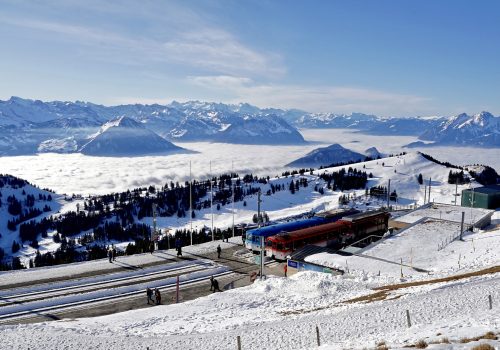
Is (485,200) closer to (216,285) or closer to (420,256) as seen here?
(420,256)

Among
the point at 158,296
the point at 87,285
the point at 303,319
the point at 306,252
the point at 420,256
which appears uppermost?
the point at 303,319

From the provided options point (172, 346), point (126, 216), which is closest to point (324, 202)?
point (126, 216)

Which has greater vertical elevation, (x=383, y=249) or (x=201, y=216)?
(x=383, y=249)

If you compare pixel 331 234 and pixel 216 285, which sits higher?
pixel 331 234

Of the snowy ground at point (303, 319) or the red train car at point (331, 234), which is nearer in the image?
the snowy ground at point (303, 319)

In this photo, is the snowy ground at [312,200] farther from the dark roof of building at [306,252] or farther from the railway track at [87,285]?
the railway track at [87,285]

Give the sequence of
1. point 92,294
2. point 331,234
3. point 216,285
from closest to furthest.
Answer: point 92,294
point 216,285
point 331,234

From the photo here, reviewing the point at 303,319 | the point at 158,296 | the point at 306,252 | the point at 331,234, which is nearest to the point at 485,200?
the point at 331,234

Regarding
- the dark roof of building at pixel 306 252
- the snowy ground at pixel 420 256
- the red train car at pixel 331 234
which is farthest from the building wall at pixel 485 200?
the dark roof of building at pixel 306 252

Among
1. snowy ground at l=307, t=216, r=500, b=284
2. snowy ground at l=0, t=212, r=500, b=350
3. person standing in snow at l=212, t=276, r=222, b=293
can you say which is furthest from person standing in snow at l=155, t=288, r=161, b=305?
snowy ground at l=307, t=216, r=500, b=284

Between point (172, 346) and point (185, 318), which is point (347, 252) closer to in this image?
point (185, 318)

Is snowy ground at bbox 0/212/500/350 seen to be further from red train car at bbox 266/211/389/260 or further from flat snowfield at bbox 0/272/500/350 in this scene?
red train car at bbox 266/211/389/260
